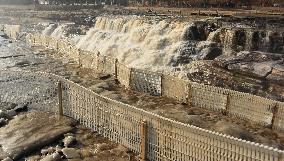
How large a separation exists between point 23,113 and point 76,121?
2115 mm

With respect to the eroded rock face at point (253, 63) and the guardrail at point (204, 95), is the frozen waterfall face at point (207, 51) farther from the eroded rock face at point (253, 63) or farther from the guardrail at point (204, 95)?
the guardrail at point (204, 95)

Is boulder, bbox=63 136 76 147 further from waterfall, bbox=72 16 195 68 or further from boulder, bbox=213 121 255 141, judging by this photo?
waterfall, bbox=72 16 195 68

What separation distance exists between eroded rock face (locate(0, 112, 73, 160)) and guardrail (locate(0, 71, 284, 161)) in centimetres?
54

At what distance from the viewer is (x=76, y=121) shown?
10984 millimetres

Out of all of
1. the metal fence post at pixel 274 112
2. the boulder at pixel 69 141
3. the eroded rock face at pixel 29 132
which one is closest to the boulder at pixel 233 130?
the metal fence post at pixel 274 112

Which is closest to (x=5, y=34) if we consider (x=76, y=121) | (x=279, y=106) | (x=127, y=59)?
(x=127, y=59)

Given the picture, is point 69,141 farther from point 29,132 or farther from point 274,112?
point 274,112

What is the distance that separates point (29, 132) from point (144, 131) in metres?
3.67

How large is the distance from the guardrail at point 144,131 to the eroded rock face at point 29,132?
54 cm

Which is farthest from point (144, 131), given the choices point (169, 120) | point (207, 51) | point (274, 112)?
point (207, 51)

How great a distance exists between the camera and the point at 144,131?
822 cm

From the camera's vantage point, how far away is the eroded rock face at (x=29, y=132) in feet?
30.1

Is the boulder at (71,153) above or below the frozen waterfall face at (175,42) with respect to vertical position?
below

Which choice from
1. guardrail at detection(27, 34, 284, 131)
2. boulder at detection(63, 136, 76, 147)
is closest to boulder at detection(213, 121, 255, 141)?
guardrail at detection(27, 34, 284, 131)
